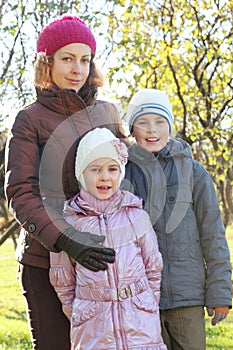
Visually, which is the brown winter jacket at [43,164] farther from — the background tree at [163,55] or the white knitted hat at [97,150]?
the background tree at [163,55]

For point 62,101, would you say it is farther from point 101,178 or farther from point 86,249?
point 86,249

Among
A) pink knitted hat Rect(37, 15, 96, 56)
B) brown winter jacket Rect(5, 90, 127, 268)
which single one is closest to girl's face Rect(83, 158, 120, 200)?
brown winter jacket Rect(5, 90, 127, 268)

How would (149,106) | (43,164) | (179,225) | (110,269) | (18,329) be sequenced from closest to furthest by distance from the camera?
1. (110,269)
2. (43,164)
3. (179,225)
4. (149,106)
5. (18,329)

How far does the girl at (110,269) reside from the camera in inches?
128

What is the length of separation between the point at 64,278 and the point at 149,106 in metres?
0.96

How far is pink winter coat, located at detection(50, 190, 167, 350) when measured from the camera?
3256 mm

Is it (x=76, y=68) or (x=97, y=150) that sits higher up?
(x=76, y=68)

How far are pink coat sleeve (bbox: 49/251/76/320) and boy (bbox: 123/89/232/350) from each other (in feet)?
1.58

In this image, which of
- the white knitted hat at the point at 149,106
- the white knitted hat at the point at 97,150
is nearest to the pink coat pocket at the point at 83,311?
the white knitted hat at the point at 97,150

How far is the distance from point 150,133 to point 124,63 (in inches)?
216

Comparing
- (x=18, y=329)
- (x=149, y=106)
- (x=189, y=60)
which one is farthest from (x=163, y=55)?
(x=149, y=106)

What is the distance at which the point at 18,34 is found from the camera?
8.53m

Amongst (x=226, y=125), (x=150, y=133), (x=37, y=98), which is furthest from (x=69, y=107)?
(x=226, y=125)

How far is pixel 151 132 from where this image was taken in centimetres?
370
